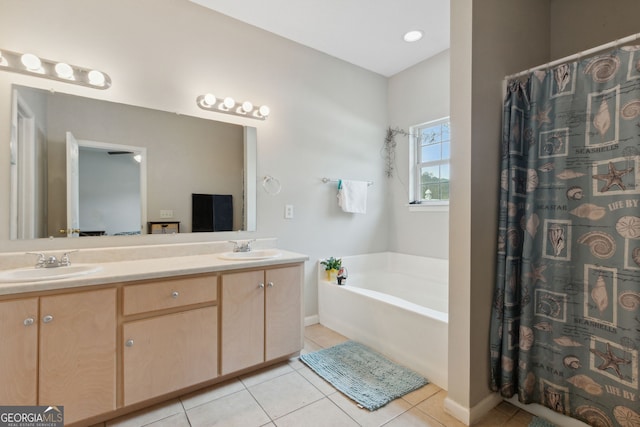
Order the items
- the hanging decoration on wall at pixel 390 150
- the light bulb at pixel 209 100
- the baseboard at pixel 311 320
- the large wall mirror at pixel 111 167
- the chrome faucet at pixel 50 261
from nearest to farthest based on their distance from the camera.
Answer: the chrome faucet at pixel 50 261 < the large wall mirror at pixel 111 167 < the light bulb at pixel 209 100 < the baseboard at pixel 311 320 < the hanging decoration on wall at pixel 390 150

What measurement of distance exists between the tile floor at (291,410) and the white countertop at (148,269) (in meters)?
0.76

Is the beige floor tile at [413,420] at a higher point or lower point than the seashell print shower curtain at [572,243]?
lower

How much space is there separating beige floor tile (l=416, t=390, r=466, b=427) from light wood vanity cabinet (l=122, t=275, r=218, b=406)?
1272mm

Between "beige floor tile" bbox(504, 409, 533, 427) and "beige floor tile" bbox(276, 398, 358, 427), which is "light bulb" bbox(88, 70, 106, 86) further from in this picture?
"beige floor tile" bbox(504, 409, 533, 427)

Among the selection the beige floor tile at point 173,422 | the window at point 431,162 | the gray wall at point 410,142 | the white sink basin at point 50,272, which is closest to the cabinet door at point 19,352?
the white sink basin at point 50,272

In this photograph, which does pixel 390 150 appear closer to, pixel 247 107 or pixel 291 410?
pixel 247 107

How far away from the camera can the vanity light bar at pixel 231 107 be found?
2311 millimetres

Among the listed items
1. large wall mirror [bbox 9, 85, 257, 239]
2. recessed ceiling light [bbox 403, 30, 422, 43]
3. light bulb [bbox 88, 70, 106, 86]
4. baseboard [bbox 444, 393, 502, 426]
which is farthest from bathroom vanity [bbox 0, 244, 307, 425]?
recessed ceiling light [bbox 403, 30, 422, 43]

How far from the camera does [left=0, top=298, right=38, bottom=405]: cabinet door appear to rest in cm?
131

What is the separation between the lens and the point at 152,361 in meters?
1.64

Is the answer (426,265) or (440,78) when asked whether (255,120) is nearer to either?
(440,78)

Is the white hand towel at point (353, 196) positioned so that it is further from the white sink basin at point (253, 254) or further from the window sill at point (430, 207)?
the white sink basin at point (253, 254)

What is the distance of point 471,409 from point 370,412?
21.0 inches

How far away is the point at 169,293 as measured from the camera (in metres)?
1.70
